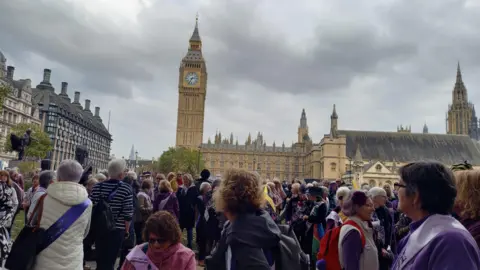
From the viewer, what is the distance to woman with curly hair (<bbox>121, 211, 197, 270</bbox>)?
313cm

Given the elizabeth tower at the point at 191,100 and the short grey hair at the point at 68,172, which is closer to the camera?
the short grey hair at the point at 68,172

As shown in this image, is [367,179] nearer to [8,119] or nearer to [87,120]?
[8,119]

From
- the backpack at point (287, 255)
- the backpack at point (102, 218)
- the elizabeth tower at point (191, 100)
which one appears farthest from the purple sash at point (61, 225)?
the elizabeth tower at point (191, 100)

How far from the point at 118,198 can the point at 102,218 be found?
50 centimetres

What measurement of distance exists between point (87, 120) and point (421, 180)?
9663 centimetres

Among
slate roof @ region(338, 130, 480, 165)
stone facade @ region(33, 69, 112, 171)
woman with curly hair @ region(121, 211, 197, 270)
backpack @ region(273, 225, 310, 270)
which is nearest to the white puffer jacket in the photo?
woman with curly hair @ region(121, 211, 197, 270)

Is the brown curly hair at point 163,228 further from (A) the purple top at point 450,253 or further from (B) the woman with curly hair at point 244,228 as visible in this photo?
(A) the purple top at point 450,253

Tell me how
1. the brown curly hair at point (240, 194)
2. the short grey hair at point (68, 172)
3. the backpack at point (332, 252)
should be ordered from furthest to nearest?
the short grey hair at point (68, 172) → the backpack at point (332, 252) → the brown curly hair at point (240, 194)

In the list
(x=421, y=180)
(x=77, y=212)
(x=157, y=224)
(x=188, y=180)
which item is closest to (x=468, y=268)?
(x=421, y=180)

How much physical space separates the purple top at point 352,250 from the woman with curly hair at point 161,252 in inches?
62.0

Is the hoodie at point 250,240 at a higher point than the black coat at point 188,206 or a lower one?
higher

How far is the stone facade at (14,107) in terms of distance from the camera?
2019 inches

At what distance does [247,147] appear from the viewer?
10294cm

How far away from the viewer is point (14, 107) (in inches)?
2164
